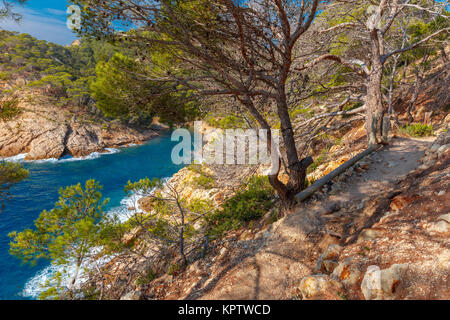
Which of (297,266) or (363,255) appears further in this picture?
(297,266)

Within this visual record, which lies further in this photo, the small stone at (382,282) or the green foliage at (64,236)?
the green foliage at (64,236)

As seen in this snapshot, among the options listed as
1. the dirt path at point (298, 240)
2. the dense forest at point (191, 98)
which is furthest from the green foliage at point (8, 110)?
the dirt path at point (298, 240)

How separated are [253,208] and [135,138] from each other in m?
27.9

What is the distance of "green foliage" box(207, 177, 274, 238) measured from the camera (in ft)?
18.6

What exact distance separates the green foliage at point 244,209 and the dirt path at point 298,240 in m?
1.09

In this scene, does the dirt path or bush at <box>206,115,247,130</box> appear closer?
the dirt path

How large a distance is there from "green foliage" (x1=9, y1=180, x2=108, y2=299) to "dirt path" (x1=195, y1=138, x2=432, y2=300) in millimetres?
1839

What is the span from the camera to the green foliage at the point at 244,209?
5656 mm

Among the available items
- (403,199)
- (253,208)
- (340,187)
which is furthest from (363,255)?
(253,208)

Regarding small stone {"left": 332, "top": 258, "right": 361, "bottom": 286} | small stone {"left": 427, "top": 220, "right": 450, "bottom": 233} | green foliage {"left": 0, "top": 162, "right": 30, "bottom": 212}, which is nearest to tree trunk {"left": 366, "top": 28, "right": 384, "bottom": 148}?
small stone {"left": 427, "top": 220, "right": 450, "bottom": 233}

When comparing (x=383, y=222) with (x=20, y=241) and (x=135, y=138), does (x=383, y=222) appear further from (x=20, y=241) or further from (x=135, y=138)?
(x=135, y=138)

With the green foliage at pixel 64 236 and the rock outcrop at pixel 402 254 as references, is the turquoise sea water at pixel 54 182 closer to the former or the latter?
the green foliage at pixel 64 236

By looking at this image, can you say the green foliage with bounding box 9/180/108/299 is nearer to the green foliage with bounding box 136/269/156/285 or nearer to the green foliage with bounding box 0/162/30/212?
the green foliage with bounding box 136/269/156/285
